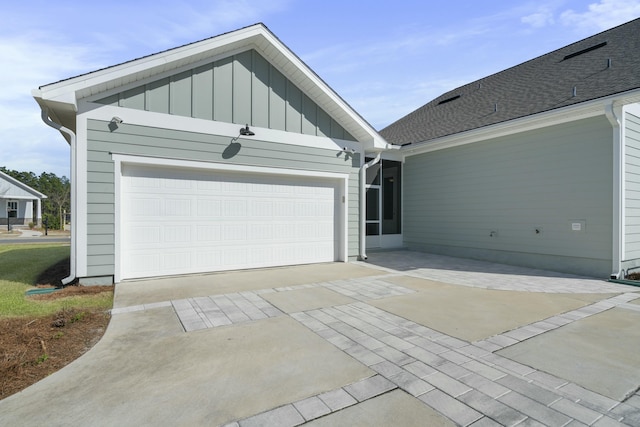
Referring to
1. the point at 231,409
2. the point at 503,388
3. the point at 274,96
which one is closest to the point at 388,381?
the point at 503,388

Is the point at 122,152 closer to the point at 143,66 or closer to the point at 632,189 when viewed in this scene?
the point at 143,66

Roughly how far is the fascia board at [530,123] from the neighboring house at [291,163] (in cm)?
4

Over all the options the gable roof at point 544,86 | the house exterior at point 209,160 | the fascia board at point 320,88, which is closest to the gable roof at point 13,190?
the house exterior at point 209,160

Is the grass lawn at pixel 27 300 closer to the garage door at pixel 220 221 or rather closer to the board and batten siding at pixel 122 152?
the board and batten siding at pixel 122 152

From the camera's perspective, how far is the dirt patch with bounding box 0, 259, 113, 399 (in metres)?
2.75

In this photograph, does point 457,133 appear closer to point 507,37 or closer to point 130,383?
point 507,37

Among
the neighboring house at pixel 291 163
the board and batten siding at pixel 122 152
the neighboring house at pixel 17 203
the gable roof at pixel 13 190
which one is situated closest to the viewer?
the board and batten siding at pixel 122 152

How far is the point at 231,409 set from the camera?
2.30 m

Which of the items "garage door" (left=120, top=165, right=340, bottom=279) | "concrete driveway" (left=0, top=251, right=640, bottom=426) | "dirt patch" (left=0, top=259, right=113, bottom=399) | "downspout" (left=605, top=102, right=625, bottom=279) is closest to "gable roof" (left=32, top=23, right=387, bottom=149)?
"garage door" (left=120, top=165, right=340, bottom=279)

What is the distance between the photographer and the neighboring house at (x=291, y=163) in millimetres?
6172

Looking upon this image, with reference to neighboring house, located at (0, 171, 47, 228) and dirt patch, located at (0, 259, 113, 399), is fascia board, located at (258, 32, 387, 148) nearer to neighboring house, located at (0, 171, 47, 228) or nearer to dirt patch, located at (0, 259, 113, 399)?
dirt patch, located at (0, 259, 113, 399)

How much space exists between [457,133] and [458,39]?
99.5 inches

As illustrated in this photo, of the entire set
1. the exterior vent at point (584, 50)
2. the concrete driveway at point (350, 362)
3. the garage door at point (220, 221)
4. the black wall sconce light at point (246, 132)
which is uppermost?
the exterior vent at point (584, 50)

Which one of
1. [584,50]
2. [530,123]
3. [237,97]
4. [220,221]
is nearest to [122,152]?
[220,221]
